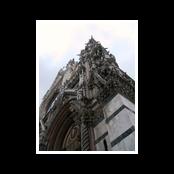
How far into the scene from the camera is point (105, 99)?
27.6 feet

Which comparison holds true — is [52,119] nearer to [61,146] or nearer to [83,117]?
[61,146]

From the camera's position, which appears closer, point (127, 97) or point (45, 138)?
point (127, 97)

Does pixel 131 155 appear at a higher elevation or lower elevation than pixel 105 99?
lower

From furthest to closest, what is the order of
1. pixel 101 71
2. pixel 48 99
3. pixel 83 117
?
pixel 48 99
pixel 101 71
pixel 83 117

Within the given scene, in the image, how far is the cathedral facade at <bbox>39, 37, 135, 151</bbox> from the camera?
23.0ft

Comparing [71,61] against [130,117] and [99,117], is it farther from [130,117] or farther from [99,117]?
[130,117]

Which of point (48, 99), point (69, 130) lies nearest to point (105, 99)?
point (69, 130)

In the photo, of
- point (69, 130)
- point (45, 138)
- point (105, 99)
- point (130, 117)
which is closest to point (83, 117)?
point (105, 99)

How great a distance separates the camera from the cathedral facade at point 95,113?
7.02m

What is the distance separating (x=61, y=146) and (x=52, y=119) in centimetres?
169

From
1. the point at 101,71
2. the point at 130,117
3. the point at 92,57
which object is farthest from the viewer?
the point at 92,57

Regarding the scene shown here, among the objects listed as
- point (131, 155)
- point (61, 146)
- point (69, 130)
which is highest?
point (131, 155)

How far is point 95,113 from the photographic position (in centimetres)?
909

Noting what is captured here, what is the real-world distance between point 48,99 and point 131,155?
1765cm
